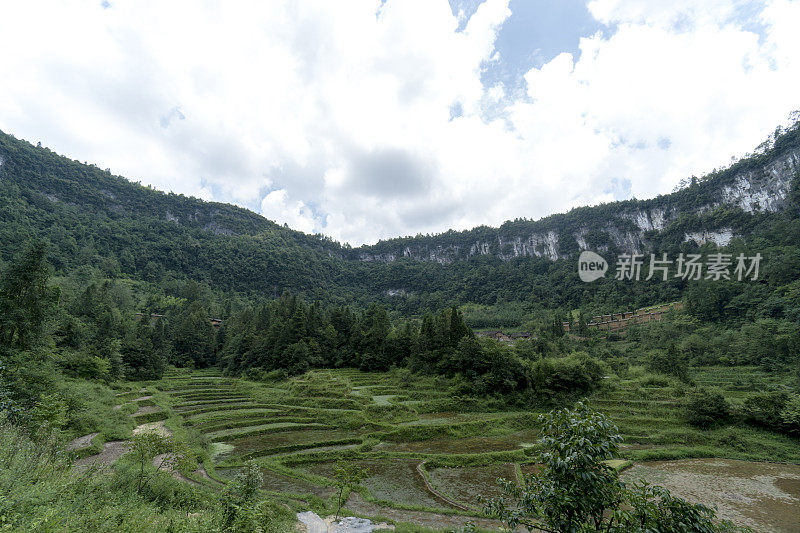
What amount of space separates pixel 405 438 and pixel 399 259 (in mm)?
175746


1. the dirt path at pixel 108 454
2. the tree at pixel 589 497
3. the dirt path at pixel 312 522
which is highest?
the tree at pixel 589 497

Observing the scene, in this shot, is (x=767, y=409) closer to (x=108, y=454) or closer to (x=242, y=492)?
(x=242, y=492)

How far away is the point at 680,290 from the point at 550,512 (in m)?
124

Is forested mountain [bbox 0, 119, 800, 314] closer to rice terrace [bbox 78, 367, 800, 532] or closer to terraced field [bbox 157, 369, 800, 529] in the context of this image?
terraced field [bbox 157, 369, 800, 529]

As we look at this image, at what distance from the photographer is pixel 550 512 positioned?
4.22 m

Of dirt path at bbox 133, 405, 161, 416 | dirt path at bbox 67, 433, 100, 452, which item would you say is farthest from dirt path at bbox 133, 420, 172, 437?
dirt path at bbox 67, 433, 100, 452

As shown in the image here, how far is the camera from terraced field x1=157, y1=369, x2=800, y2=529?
1636 cm

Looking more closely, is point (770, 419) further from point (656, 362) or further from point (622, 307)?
point (622, 307)

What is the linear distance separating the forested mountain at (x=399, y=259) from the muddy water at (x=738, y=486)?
Answer: 72.4 meters

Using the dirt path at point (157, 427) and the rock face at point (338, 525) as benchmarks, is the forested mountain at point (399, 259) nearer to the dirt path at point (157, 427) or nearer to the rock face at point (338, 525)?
the dirt path at point (157, 427)

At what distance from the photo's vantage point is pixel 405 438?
24875 mm

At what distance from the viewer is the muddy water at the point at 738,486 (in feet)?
47.3

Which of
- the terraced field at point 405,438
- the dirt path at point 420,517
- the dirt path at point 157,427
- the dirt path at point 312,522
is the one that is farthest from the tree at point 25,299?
the dirt path at point 420,517

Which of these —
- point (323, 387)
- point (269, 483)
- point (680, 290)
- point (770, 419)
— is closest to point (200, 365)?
point (323, 387)
